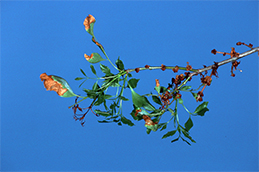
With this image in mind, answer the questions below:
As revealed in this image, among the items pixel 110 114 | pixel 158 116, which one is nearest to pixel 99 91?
pixel 110 114

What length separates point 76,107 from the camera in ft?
2.20

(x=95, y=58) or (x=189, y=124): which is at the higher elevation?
(x=95, y=58)

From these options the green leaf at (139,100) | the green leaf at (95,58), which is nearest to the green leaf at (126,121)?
the green leaf at (139,100)

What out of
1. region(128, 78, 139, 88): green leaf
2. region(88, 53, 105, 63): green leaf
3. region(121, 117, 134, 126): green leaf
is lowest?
region(121, 117, 134, 126): green leaf

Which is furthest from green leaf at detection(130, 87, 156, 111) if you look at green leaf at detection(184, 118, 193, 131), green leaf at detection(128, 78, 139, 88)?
green leaf at detection(184, 118, 193, 131)

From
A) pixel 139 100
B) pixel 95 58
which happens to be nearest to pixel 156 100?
pixel 139 100

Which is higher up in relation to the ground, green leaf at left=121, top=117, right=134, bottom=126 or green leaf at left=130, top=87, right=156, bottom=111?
green leaf at left=130, top=87, right=156, bottom=111

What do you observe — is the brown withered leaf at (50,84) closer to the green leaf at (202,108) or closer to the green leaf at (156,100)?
the green leaf at (156,100)

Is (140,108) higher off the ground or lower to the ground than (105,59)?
lower

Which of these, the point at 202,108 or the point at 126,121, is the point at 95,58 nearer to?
the point at 126,121

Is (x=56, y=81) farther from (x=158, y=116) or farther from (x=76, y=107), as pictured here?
(x=158, y=116)

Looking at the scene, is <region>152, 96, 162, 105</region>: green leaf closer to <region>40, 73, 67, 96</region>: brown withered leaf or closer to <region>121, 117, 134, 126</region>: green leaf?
<region>121, 117, 134, 126</region>: green leaf

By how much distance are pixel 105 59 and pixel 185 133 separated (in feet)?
1.00

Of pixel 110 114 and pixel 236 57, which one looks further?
pixel 110 114
